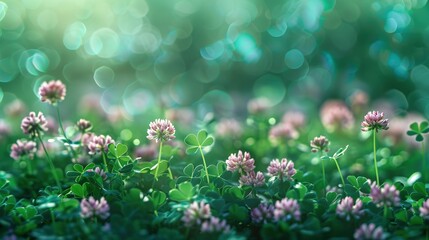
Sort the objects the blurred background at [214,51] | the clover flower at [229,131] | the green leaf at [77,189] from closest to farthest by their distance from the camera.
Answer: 1. the green leaf at [77,189]
2. the clover flower at [229,131]
3. the blurred background at [214,51]

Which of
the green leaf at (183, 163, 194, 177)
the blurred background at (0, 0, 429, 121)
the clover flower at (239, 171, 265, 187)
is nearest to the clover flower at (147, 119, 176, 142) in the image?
the green leaf at (183, 163, 194, 177)

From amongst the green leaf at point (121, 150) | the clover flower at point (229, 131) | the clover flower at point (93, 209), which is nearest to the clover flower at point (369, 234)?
the clover flower at point (93, 209)

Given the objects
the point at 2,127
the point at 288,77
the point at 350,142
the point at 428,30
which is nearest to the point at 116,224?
the point at 2,127

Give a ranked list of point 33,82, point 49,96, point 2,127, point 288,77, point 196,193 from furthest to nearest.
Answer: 1. point 33,82
2. point 288,77
3. point 2,127
4. point 49,96
5. point 196,193

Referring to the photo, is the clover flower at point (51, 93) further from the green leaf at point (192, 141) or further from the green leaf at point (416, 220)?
the green leaf at point (416, 220)

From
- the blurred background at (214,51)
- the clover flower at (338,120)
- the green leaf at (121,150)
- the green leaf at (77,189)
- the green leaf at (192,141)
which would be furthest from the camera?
the blurred background at (214,51)

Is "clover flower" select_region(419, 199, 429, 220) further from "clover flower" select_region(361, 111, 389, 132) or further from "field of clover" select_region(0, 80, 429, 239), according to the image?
"clover flower" select_region(361, 111, 389, 132)

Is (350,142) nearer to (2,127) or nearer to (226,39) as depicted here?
(2,127)
